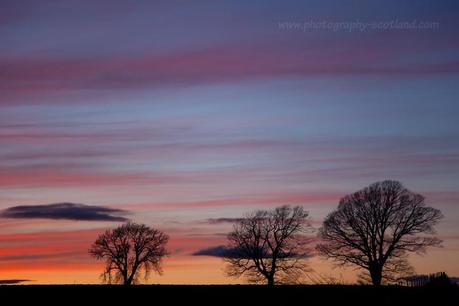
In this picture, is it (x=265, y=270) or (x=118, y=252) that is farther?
(x=118, y=252)

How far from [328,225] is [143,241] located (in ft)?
83.8
